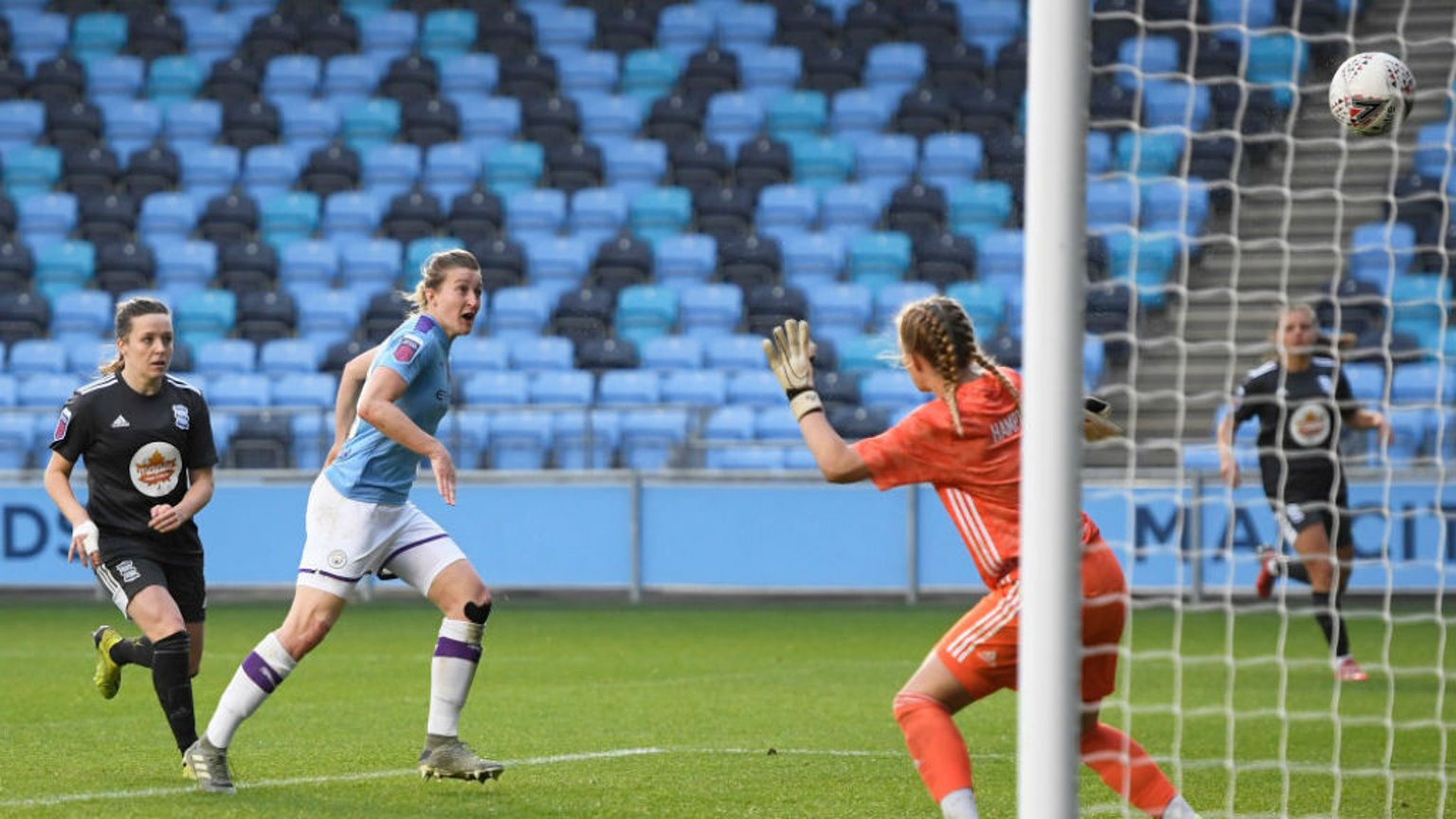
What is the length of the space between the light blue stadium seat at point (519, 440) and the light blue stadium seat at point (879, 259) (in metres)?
5.29

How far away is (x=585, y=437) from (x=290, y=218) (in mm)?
6902

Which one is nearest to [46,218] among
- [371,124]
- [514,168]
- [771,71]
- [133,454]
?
[371,124]

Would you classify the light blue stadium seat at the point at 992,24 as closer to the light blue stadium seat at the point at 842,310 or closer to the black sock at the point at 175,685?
the light blue stadium seat at the point at 842,310

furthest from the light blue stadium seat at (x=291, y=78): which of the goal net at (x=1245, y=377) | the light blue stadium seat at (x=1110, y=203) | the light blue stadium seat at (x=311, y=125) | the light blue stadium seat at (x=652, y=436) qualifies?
the light blue stadium seat at (x=1110, y=203)

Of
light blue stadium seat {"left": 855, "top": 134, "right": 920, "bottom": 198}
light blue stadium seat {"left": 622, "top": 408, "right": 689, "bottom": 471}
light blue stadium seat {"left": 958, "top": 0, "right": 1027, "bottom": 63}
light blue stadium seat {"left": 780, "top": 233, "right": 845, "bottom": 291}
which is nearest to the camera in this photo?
light blue stadium seat {"left": 622, "top": 408, "right": 689, "bottom": 471}

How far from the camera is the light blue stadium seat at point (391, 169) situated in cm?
2319

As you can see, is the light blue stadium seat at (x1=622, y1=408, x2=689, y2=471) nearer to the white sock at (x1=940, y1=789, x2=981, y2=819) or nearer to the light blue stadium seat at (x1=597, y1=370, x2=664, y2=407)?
the light blue stadium seat at (x1=597, y1=370, x2=664, y2=407)

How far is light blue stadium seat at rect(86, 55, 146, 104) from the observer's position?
2453 cm

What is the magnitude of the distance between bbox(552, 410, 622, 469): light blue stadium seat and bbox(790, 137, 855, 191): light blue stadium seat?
6495mm

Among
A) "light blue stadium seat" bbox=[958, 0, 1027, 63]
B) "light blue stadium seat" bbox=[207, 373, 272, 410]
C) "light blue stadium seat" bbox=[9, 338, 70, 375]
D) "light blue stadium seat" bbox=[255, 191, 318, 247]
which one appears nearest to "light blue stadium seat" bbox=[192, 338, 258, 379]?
"light blue stadium seat" bbox=[207, 373, 272, 410]

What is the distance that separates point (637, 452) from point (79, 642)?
5.25 meters

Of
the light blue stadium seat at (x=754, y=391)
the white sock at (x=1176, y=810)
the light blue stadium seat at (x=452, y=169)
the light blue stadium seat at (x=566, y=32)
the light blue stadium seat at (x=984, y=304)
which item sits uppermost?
the light blue stadium seat at (x=566, y=32)

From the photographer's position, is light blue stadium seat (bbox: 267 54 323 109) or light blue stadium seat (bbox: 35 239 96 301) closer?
light blue stadium seat (bbox: 35 239 96 301)

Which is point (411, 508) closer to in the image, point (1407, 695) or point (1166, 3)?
point (1407, 695)
